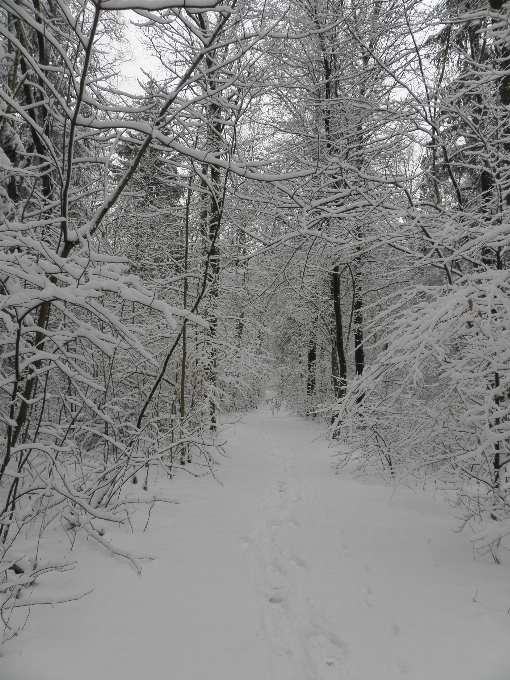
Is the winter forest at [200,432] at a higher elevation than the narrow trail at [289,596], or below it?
higher

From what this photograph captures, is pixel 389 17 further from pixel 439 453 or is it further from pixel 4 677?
pixel 4 677

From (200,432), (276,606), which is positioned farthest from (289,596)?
(200,432)

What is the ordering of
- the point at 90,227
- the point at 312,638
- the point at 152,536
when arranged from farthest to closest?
1. the point at 152,536
2. the point at 312,638
3. the point at 90,227

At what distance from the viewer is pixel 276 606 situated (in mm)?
2926

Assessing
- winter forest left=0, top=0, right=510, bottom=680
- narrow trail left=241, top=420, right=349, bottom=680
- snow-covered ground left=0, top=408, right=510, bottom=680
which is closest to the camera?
winter forest left=0, top=0, right=510, bottom=680

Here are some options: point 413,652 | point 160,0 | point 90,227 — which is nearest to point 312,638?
point 413,652

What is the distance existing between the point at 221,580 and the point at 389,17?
7059mm

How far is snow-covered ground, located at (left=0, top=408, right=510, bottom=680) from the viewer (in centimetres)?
224

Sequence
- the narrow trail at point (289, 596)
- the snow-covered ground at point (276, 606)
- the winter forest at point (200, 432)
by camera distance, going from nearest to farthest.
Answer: the winter forest at point (200, 432) → the snow-covered ground at point (276, 606) → the narrow trail at point (289, 596)

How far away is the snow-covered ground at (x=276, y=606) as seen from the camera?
2238mm

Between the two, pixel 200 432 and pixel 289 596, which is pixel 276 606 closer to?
pixel 289 596

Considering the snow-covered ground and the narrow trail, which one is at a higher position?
the snow-covered ground

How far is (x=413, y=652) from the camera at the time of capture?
2.43 m

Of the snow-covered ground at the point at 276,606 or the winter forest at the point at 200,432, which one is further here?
the snow-covered ground at the point at 276,606
